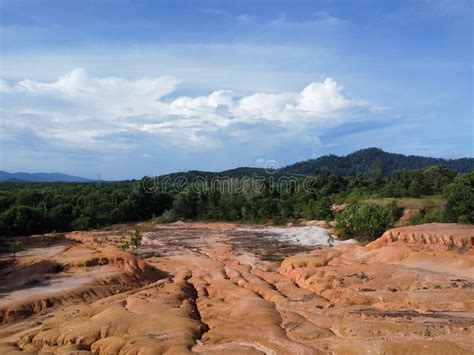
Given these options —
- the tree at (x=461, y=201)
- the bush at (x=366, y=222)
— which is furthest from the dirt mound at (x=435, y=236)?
the tree at (x=461, y=201)

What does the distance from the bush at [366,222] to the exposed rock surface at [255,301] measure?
280 inches

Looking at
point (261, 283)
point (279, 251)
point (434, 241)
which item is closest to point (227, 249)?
point (279, 251)

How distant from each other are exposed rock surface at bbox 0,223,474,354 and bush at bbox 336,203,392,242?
7111mm

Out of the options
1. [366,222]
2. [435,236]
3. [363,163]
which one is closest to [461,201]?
[366,222]

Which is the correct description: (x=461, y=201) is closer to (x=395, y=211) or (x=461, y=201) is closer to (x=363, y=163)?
(x=395, y=211)

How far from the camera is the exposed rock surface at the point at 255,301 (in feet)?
42.4

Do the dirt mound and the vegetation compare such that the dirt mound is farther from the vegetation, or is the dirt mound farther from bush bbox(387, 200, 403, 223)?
bush bbox(387, 200, 403, 223)

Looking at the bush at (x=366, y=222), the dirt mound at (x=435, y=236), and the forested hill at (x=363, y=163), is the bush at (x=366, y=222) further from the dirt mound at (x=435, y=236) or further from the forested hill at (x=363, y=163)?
the forested hill at (x=363, y=163)

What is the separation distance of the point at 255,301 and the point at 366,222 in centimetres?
1964

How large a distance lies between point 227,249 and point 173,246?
6.50 m

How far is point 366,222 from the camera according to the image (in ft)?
116

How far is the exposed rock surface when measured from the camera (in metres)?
12.9

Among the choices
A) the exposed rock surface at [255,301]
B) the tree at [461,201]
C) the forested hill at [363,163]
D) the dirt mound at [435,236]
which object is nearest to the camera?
the exposed rock surface at [255,301]

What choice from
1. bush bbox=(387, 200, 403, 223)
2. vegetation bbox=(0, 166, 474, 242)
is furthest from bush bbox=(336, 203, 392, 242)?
bush bbox=(387, 200, 403, 223)
